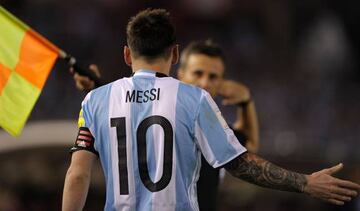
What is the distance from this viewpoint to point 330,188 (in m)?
4.38

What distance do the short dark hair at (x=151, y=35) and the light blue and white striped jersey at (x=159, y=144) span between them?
143 mm

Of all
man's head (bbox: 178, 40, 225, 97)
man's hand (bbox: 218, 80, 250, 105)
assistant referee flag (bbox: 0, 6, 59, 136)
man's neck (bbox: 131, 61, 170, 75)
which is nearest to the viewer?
man's neck (bbox: 131, 61, 170, 75)

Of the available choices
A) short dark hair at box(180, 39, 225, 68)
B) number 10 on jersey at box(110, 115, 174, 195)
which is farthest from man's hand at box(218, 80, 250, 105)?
number 10 on jersey at box(110, 115, 174, 195)

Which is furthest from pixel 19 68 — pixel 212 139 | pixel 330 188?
pixel 330 188

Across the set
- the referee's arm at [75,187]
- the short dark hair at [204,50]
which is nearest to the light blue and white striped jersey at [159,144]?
the referee's arm at [75,187]

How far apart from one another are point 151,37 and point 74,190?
0.83 meters

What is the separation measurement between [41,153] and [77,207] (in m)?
9.53

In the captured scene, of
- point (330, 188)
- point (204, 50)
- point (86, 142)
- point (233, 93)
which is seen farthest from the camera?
point (233, 93)

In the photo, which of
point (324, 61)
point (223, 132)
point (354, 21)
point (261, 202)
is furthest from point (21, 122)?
point (354, 21)

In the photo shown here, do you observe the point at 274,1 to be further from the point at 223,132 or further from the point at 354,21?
the point at 223,132

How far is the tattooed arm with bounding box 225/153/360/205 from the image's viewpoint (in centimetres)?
437

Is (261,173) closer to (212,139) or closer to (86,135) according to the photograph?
(212,139)

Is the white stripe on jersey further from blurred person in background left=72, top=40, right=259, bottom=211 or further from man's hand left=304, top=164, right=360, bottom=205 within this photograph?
blurred person in background left=72, top=40, right=259, bottom=211

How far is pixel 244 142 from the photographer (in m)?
6.55
